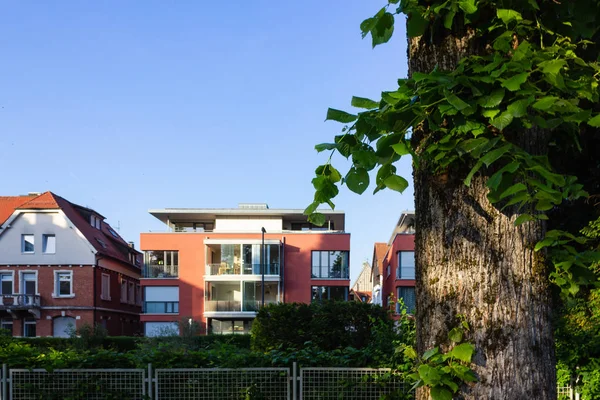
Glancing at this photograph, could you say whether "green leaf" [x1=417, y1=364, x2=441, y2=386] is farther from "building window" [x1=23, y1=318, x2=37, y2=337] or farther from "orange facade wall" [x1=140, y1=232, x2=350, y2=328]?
"building window" [x1=23, y1=318, x2=37, y2=337]

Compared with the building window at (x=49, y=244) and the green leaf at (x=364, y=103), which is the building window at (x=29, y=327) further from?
the green leaf at (x=364, y=103)

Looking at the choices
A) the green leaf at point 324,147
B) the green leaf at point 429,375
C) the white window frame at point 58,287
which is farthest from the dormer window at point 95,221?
the green leaf at point 429,375

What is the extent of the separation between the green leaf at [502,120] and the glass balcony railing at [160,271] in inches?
1713

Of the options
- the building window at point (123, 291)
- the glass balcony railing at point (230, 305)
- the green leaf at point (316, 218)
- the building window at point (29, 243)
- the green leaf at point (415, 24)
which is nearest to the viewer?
the green leaf at point (415, 24)

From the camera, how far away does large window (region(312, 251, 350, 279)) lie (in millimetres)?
43312

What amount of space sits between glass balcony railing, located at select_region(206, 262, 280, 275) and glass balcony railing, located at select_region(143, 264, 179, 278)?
8.54 feet

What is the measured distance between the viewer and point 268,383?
784cm

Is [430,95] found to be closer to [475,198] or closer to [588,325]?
[475,198]

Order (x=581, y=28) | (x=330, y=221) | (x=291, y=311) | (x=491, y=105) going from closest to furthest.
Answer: (x=491, y=105) < (x=581, y=28) < (x=291, y=311) < (x=330, y=221)

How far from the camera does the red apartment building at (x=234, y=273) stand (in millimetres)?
43281

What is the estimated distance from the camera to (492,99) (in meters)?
2.28

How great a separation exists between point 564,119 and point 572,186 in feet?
0.91

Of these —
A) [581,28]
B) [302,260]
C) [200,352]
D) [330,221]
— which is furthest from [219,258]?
[581,28]

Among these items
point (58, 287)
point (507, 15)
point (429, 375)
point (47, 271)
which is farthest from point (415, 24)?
point (47, 271)
